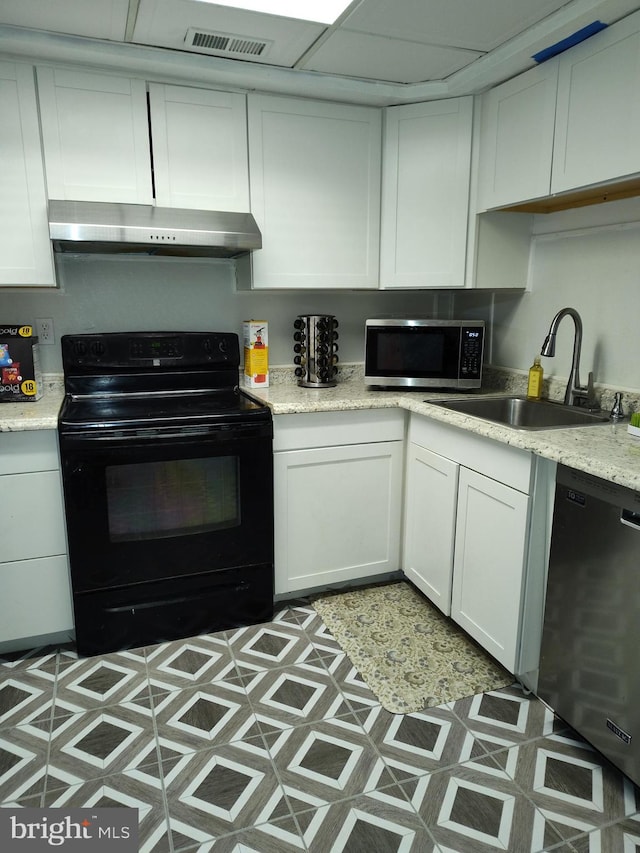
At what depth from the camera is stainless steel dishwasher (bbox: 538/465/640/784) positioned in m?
1.45

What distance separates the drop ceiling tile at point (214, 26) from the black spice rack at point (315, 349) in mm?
1040

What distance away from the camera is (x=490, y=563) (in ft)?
6.43

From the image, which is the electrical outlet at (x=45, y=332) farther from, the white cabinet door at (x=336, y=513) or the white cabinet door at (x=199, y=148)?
the white cabinet door at (x=336, y=513)

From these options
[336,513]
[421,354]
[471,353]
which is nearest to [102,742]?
[336,513]

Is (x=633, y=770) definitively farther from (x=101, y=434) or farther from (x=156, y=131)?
(x=156, y=131)

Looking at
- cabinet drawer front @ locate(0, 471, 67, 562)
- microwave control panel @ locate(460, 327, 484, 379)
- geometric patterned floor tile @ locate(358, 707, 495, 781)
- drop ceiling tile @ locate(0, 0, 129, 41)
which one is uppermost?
drop ceiling tile @ locate(0, 0, 129, 41)

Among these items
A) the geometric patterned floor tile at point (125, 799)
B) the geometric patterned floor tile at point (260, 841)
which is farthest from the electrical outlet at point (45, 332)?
the geometric patterned floor tile at point (260, 841)

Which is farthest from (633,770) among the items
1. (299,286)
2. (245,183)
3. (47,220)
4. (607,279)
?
(47,220)

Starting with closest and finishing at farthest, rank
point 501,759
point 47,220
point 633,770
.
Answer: point 633,770 → point 501,759 → point 47,220

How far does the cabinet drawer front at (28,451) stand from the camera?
1.95 m

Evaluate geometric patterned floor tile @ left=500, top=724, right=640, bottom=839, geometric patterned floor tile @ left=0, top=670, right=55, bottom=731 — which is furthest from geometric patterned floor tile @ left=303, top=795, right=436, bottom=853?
geometric patterned floor tile @ left=0, top=670, right=55, bottom=731

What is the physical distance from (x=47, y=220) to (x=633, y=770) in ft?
8.33

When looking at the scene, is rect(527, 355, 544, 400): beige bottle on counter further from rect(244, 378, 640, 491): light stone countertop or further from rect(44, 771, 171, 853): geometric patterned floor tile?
rect(44, 771, 171, 853): geometric patterned floor tile

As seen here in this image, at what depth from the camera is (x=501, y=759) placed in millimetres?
1652
